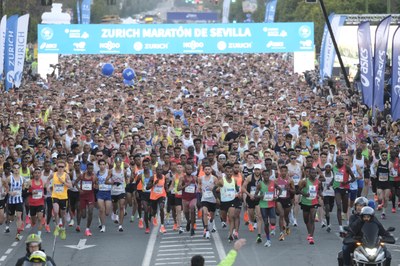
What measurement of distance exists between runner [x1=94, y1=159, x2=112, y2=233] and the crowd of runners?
18mm

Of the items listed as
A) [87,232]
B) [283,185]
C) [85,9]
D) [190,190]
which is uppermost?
[85,9]

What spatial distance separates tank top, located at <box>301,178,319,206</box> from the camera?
2203 cm

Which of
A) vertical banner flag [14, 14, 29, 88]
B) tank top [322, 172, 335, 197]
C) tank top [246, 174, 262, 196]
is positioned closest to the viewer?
tank top [246, 174, 262, 196]

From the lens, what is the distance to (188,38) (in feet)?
196

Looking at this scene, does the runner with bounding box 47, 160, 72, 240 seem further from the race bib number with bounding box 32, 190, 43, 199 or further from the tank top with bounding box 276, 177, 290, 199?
the tank top with bounding box 276, 177, 290, 199

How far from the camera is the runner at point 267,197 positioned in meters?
21.8

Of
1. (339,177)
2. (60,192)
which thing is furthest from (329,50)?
(60,192)

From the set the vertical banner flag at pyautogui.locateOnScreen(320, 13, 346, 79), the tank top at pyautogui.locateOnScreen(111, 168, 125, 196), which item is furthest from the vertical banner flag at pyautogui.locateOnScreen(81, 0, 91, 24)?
Answer: the tank top at pyautogui.locateOnScreen(111, 168, 125, 196)

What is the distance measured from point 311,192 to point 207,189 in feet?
5.68

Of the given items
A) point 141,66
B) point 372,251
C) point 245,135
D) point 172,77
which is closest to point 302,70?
point 172,77

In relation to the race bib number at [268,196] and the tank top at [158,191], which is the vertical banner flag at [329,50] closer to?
the tank top at [158,191]

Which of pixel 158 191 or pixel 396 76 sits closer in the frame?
pixel 158 191

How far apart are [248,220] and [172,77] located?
130 feet

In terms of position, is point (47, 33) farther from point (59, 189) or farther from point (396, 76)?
point (59, 189)
